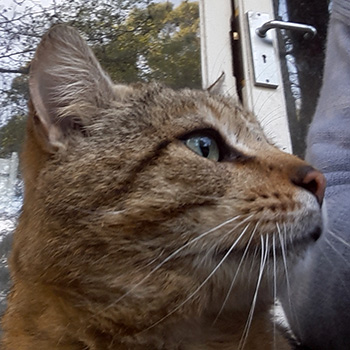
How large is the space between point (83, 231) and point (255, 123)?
Result: 0.50m

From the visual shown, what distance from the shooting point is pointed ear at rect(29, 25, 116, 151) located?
40.4 inches

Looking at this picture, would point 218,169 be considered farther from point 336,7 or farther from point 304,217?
point 336,7

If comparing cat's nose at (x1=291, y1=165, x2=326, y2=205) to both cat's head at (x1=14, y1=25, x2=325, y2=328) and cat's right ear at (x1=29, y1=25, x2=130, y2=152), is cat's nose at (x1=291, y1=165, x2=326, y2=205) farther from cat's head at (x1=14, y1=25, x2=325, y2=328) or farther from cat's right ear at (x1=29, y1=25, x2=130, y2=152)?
cat's right ear at (x1=29, y1=25, x2=130, y2=152)

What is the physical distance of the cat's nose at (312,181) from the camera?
0.92 meters

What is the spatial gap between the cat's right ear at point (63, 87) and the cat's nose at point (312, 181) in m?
0.44

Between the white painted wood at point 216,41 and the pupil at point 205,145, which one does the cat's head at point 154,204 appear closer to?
the pupil at point 205,145

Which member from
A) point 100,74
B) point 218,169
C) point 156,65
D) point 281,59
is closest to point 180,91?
point 100,74

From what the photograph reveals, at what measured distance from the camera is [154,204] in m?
0.89

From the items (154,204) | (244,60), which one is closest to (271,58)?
(244,60)

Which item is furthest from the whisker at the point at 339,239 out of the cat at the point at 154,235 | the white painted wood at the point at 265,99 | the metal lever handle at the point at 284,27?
the metal lever handle at the point at 284,27

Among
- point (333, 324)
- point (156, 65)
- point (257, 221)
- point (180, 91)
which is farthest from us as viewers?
point (156, 65)

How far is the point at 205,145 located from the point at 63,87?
32cm

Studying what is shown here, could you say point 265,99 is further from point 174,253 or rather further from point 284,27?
point 174,253

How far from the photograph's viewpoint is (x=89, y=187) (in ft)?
3.07
